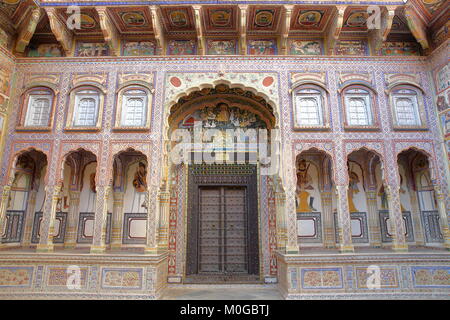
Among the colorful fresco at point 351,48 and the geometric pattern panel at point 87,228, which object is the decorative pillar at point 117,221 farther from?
the colorful fresco at point 351,48

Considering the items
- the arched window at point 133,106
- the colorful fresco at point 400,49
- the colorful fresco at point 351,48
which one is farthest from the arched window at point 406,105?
the arched window at point 133,106

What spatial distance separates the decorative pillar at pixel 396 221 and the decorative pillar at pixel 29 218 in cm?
894

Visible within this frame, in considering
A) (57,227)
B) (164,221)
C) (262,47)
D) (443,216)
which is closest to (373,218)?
(443,216)

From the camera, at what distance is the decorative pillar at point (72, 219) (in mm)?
8094

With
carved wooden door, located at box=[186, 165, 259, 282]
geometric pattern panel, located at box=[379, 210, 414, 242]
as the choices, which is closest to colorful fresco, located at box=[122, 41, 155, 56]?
carved wooden door, located at box=[186, 165, 259, 282]

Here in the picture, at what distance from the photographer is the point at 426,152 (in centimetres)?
716

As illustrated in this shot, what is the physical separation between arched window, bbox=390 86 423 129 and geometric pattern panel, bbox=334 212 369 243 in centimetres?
262

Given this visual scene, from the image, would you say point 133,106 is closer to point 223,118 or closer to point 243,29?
point 223,118

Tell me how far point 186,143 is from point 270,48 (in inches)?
136

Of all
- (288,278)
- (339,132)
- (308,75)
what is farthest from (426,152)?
(288,278)

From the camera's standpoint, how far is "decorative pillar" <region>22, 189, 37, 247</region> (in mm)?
7925

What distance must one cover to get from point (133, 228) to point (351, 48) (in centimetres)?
754

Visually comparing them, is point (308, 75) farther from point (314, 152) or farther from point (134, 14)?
point (134, 14)

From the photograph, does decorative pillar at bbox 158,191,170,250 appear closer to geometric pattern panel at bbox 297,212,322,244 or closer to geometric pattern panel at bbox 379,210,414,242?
geometric pattern panel at bbox 297,212,322,244
